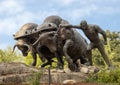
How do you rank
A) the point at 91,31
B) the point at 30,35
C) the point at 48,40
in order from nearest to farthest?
the point at 91,31 → the point at 48,40 → the point at 30,35

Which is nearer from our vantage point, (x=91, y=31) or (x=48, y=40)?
(x=91, y=31)

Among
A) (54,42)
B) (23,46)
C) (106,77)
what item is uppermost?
(23,46)

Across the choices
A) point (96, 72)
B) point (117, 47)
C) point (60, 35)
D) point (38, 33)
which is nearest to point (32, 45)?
point (38, 33)

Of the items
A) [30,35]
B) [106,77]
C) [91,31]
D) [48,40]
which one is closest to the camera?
[106,77]

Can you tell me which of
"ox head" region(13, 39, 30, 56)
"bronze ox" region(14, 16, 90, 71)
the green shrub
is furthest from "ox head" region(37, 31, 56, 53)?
the green shrub

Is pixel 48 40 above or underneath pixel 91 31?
underneath

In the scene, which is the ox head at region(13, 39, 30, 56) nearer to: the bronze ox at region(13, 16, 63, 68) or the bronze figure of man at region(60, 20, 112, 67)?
the bronze ox at region(13, 16, 63, 68)

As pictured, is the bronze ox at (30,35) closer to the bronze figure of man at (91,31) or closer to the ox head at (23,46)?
the ox head at (23,46)

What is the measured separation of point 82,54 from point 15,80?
439cm

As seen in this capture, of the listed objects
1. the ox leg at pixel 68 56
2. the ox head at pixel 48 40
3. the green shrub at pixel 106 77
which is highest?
the ox head at pixel 48 40

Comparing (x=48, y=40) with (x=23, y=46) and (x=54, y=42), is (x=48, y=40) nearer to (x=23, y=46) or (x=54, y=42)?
(x=54, y=42)

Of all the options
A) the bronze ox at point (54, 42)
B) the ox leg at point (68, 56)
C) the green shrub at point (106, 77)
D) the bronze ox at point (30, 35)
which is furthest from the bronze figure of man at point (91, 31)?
the green shrub at point (106, 77)

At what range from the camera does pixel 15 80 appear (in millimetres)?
14672

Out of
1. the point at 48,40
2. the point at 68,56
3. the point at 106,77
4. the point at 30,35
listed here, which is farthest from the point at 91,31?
the point at 30,35
